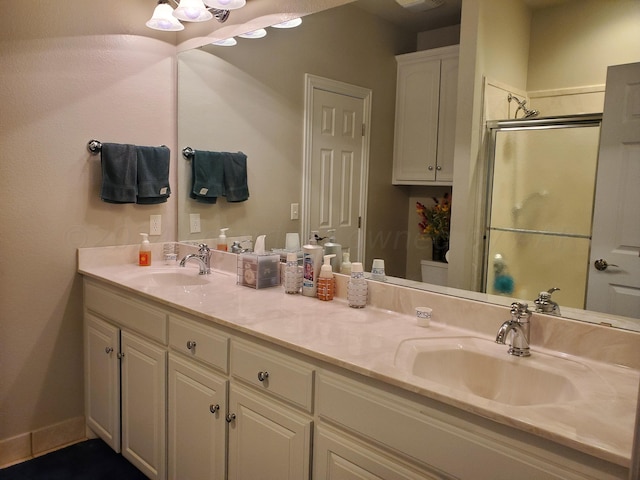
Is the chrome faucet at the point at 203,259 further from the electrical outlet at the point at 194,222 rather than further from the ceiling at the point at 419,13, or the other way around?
the ceiling at the point at 419,13

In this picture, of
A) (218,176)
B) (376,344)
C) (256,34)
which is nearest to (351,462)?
(376,344)

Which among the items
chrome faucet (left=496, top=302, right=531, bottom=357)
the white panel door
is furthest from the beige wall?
the white panel door

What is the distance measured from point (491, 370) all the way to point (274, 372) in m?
0.64

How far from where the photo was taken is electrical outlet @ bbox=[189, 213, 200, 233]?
2.85 m

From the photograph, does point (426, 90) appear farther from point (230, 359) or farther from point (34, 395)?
point (34, 395)

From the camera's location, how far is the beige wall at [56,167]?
2.32m

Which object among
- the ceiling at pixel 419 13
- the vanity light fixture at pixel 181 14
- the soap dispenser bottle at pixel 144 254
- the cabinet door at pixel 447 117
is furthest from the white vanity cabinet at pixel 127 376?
the ceiling at pixel 419 13

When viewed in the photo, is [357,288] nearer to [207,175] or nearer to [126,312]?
[126,312]

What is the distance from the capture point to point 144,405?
2.15m

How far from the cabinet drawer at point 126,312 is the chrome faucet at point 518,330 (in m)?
1.29

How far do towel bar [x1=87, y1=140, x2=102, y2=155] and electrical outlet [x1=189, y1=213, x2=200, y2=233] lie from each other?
1.94ft

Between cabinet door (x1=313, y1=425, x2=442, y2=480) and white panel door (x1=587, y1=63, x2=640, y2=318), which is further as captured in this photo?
white panel door (x1=587, y1=63, x2=640, y2=318)

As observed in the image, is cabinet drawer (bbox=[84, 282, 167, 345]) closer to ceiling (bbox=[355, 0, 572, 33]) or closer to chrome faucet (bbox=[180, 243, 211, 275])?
chrome faucet (bbox=[180, 243, 211, 275])

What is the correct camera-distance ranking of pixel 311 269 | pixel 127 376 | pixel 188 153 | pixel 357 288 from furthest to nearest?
pixel 188 153 < pixel 127 376 < pixel 311 269 < pixel 357 288
